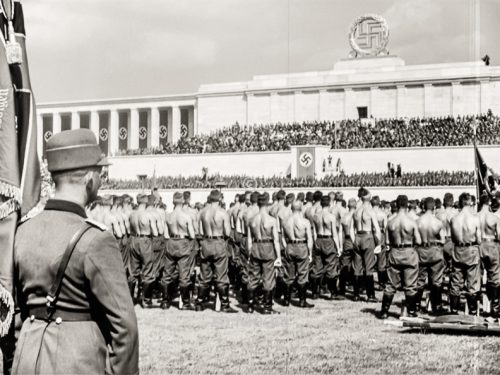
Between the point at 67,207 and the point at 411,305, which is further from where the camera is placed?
the point at 411,305

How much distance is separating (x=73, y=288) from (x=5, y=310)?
97cm

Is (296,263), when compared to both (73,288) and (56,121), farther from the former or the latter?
(56,121)

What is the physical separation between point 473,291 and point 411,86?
140 ft

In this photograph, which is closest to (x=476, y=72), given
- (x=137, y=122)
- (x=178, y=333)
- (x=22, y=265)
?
(x=137, y=122)

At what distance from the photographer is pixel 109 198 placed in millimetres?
15492

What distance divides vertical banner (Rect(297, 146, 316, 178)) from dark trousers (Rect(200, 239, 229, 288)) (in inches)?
1071

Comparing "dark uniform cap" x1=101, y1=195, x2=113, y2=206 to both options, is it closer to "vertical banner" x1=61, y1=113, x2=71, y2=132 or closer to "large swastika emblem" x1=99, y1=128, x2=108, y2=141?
"large swastika emblem" x1=99, y1=128, x2=108, y2=141

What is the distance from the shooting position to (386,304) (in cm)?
1231

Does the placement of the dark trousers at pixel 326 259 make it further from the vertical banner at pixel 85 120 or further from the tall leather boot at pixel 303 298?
the vertical banner at pixel 85 120

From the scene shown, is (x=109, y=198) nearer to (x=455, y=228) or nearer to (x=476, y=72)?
(x=455, y=228)

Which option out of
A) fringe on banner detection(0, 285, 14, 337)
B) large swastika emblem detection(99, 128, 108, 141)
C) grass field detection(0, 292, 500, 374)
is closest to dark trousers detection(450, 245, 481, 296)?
grass field detection(0, 292, 500, 374)

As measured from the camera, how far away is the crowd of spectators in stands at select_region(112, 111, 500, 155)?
4125cm

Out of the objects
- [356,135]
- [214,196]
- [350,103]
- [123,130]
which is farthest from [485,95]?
[214,196]

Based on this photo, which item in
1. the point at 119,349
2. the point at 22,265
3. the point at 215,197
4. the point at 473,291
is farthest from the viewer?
the point at 215,197
